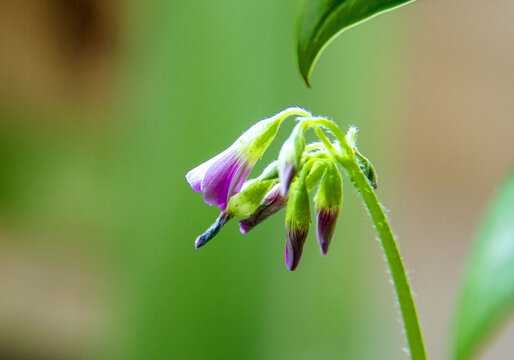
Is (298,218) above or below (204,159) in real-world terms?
below

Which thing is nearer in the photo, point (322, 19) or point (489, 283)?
point (322, 19)

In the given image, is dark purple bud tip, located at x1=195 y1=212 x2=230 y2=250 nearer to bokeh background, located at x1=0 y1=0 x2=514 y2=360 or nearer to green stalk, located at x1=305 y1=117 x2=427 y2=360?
green stalk, located at x1=305 y1=117 x2=427 y2=360

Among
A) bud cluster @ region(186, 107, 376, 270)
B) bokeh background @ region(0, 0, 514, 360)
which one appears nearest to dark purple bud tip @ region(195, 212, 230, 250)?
bud cluster @ region(186, 107, 376, 270)

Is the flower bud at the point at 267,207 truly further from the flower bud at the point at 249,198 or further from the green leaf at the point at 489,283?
the green leaf at the point at 489,283

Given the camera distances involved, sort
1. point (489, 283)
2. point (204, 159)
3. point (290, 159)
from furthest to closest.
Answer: point (204, 159)
point (489, 283)
point (290, 159)

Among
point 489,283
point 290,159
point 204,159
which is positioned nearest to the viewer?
point 290,159

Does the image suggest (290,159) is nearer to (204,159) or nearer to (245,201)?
(245,201)

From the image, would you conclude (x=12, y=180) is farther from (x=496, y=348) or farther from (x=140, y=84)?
(x=496, y=348)

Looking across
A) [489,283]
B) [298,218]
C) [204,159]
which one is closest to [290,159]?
[298,218]
